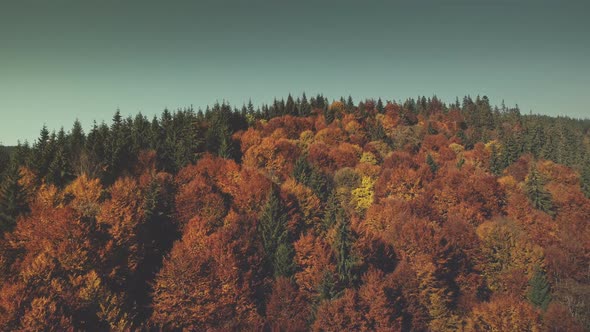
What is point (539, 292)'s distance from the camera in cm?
5534

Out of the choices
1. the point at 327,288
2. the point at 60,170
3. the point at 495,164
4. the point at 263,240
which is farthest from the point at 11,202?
the point at 495,164

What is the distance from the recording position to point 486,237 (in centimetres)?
7031

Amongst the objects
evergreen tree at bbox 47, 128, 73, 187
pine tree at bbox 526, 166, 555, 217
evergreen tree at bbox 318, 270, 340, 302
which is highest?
evergreen tree at bbox 47, 128, 73, 187

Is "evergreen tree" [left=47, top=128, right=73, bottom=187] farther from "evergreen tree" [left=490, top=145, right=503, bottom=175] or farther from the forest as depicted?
"evergreen tree" [left=490, top=145, right=503, bottom=175]

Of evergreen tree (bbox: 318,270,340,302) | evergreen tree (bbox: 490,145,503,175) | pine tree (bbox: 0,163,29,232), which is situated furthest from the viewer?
evergreen tree (bbox: 490,145,503,175)

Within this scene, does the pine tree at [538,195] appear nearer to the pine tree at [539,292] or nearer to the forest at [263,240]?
the forest at [263,240]

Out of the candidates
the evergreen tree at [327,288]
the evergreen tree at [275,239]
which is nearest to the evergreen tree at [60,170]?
the evergreen tree at [275,239]

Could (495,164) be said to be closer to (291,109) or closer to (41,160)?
(291,109)

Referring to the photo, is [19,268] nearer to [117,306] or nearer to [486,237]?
[117,306]

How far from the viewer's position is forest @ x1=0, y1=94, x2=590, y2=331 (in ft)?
152

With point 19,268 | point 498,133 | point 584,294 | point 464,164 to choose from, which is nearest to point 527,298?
point 584,294

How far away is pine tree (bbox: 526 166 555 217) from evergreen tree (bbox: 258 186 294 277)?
6414 cm

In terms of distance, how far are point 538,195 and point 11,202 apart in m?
107

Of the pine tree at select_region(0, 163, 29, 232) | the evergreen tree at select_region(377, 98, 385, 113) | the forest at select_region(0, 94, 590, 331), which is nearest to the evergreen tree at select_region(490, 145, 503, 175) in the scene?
the forest at select_region(0, 94, 590, 331)
